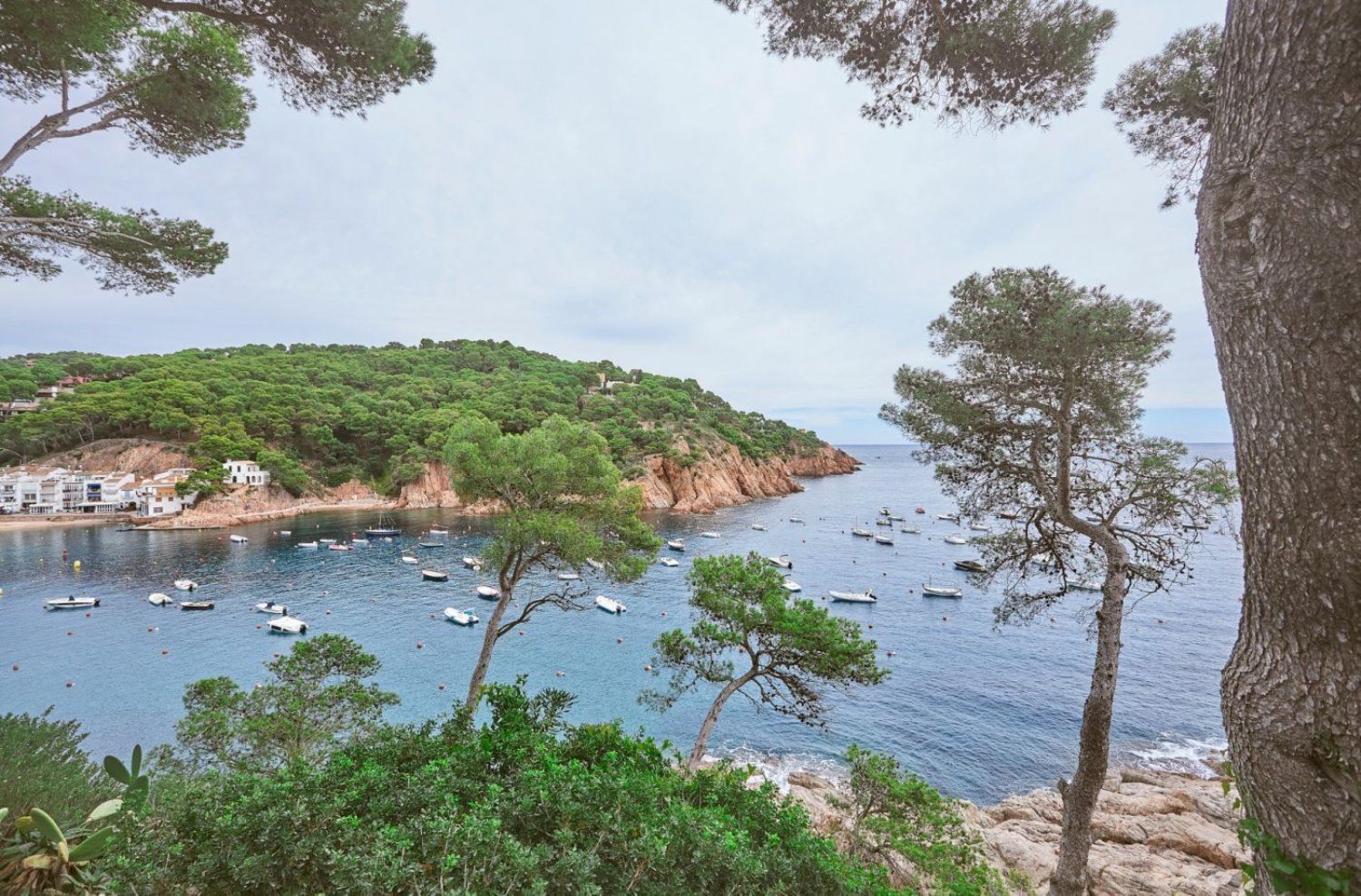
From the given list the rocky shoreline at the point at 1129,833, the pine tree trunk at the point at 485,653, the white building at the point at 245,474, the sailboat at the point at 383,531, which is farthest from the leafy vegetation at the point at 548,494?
the white building at the point at 245,474

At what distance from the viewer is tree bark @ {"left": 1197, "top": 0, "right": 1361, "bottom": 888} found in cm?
184

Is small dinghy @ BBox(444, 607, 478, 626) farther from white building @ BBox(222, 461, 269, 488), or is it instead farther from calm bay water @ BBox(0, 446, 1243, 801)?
white building @ BBox(222, 461, 269, 488)

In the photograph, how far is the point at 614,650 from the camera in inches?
883

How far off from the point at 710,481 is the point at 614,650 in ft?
120

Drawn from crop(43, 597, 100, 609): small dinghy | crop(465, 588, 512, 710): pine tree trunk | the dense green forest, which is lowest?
crop(43, 597, 100, 609): small dinghy

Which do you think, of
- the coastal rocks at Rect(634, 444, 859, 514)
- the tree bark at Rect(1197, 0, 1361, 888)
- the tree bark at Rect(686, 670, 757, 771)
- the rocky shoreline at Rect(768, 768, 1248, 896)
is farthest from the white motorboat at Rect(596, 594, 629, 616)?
the tree bark at Rect(1197, 0, 1361, 888)

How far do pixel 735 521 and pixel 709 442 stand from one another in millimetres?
13786

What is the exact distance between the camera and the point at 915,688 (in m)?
19.2

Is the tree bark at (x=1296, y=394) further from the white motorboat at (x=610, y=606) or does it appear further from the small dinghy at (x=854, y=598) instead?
the small dinghy at (x=854, y=598)

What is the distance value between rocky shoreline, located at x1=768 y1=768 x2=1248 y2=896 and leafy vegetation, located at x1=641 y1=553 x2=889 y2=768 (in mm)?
2120

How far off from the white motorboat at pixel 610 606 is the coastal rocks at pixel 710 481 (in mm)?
19491

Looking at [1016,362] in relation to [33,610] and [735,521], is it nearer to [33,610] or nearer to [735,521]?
[33,610]

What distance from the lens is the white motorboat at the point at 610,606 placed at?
26750 millimetres

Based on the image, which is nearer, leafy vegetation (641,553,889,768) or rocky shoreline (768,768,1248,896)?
rocky shoreline (768,768,1248,896)
